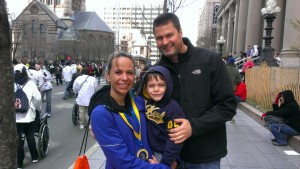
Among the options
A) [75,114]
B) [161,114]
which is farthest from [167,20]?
[75,114]

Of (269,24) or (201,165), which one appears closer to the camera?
(201,165)

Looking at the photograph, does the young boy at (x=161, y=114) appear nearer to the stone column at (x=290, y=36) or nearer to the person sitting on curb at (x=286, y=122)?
the person sitting on curb at (x=286, y=122)

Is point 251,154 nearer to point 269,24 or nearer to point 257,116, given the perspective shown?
point 257,116

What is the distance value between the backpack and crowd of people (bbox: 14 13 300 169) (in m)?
3.95

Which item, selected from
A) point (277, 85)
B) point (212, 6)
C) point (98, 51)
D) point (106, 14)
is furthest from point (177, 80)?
point (106, 14)

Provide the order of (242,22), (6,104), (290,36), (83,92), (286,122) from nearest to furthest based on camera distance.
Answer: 1. (6,104)
2. (286,122)
3. (83,92)
4. (290,36)
5. (242,22)

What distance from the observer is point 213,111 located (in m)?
2.38

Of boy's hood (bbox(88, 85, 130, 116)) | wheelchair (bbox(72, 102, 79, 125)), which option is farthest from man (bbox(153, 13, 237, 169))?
wheelchair (bbox(72, 102, 79, 125))

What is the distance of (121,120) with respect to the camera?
221cm

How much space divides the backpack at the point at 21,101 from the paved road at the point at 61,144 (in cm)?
118

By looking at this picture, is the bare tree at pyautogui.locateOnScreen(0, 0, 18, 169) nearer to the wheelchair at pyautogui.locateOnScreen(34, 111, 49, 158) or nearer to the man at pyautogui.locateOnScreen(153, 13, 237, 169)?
the man at pyautogui.locateOnScreen(153, 13, 237, 169)

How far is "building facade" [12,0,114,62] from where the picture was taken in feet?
210

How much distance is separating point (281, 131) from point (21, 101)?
5537 mm

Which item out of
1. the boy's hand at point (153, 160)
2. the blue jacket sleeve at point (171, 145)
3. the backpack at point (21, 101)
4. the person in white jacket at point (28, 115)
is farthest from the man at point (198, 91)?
the person in white jacket at point (28, 115)
